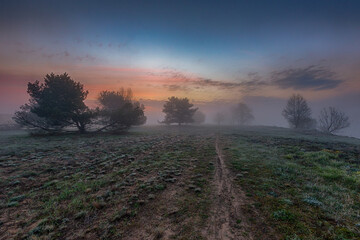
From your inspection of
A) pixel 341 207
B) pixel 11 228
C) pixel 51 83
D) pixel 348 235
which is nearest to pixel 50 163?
pixel 11 228

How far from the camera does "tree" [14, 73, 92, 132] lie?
24328 millimetres

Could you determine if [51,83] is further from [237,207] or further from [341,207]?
Answer: [341,207]

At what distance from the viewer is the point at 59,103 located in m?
25.5

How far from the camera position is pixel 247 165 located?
10289mm

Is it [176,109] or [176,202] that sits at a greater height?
[176,109]

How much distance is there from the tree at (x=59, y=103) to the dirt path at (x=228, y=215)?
28.7 meters

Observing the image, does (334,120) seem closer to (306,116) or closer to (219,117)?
(306,116)

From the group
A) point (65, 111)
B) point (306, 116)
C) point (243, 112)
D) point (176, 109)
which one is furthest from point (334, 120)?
point (65, 111)

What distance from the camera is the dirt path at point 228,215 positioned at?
13.4ft

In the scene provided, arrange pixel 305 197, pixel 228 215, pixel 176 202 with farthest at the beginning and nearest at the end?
pixel 305 197 → pixel 176 202 → pixel 228 215

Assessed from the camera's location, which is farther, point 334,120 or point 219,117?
point 219,117

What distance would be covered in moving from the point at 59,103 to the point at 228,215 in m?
32.8

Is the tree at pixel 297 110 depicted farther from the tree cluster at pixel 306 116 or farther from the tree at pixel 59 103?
the tree at pixel 59 103

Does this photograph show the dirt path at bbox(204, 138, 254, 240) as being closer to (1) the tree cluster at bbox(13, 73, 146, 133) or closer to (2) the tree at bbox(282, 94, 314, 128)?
(1) the tree cluster at bbox(13, 73, 146, 133)
